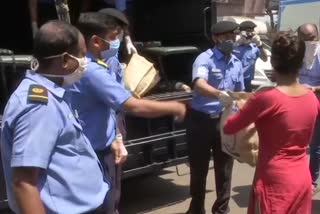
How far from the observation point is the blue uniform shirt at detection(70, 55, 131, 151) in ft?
9.82

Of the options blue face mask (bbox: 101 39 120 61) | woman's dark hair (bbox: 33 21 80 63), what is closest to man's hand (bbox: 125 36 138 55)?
blue face mask (bbox: 101 39 120 61)

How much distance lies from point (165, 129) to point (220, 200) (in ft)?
2.85

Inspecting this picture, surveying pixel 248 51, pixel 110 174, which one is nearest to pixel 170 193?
pixel 248 51

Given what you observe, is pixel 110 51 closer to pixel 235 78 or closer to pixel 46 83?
pixel 46 83

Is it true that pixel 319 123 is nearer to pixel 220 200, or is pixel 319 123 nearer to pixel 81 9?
pixel 220 200

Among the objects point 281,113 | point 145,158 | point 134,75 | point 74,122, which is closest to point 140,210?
point 145,158

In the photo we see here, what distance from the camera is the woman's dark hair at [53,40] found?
86.6 inches

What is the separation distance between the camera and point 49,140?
6.95 ft

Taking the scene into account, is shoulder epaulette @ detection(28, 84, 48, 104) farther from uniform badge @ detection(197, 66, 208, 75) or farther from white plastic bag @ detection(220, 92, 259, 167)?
uniform badge @ detection(197, 66, 208, 75)

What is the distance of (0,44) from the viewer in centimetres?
641

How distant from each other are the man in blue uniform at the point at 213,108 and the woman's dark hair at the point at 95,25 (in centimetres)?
144

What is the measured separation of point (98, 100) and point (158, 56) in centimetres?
285

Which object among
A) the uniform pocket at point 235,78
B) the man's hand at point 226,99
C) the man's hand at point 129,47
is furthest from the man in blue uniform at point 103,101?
the man's hand at point 129,47

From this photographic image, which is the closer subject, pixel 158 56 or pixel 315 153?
pixel 315 153
